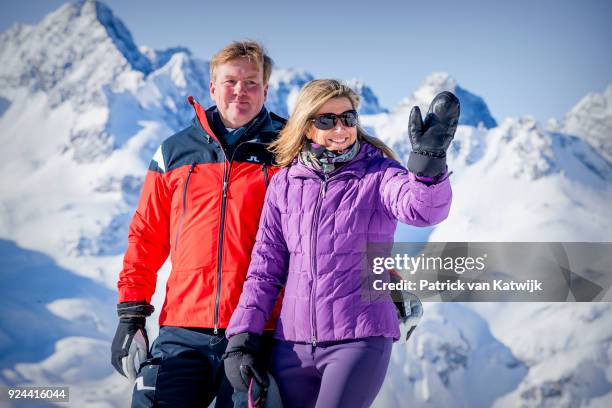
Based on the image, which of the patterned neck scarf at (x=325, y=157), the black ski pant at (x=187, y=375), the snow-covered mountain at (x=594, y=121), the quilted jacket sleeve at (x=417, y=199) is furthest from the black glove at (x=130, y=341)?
the snow-covered mountain at (x=594, y=121)

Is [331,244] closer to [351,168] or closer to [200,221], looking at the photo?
[351,168]

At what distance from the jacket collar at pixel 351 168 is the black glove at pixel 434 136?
0.45m

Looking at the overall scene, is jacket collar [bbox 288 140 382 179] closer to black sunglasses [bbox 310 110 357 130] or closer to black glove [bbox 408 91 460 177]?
black sunglasses [bbox 310 110 357 130]

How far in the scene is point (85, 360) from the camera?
88.6 m

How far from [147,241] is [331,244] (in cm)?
135

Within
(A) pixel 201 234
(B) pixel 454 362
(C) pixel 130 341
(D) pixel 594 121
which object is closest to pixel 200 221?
(A) pixel 201 234

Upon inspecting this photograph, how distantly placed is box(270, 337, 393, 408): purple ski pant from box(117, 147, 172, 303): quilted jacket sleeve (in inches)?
43.2

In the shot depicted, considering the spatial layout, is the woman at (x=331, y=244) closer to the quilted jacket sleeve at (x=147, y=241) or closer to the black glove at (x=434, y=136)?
the black glove at (x=434, y=136)

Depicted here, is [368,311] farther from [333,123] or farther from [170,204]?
[170,204]

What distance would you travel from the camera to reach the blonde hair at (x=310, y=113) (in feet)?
9.10

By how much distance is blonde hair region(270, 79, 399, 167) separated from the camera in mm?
2773

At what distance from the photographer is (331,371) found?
2383mm

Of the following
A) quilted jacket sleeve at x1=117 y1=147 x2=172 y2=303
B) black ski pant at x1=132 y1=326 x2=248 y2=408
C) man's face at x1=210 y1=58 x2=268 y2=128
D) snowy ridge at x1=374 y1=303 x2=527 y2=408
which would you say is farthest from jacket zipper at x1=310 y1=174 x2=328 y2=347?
snowy ridge at x1=374 y1=303 x2=527 y2=408

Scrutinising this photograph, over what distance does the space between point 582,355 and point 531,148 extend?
62.9m
